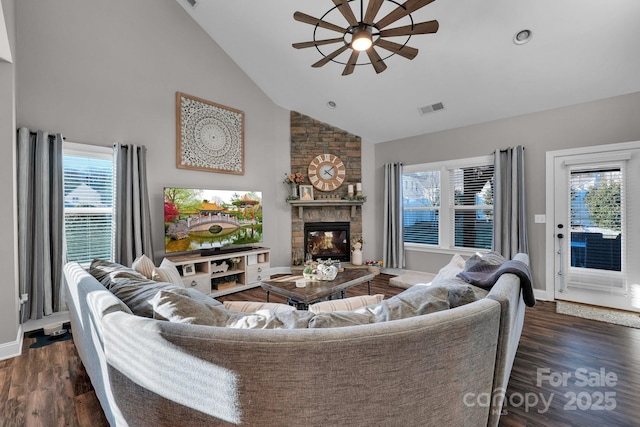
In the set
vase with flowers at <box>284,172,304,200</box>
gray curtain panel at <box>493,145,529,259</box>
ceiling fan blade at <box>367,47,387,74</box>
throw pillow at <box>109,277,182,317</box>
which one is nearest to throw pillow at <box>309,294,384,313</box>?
throw pillow at <box>109,277,182,317</box>

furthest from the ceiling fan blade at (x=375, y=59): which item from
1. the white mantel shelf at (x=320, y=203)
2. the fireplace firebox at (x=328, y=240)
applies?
the fireplace firebox at (x=328, y=240)

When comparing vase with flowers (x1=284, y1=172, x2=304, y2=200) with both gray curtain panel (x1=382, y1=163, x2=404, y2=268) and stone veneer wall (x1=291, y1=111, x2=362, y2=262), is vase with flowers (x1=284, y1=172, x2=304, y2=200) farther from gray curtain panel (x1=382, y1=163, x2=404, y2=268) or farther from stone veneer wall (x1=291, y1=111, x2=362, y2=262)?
gray curtain panel (x1=382, y1=163, x2=404, y2=268)

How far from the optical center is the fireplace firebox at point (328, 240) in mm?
5238

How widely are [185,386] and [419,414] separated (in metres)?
0.77

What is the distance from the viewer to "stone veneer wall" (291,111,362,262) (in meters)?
5.20

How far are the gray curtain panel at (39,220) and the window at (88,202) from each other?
20cm

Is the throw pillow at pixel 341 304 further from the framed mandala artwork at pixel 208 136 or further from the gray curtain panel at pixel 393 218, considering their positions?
the gray curtain panel at pixel 393 218

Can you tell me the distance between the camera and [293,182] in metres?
5.04

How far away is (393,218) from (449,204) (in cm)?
94

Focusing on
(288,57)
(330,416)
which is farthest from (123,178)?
(330,416)

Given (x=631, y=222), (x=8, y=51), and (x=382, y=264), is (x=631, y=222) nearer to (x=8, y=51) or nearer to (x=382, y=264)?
(x=382, y=264)

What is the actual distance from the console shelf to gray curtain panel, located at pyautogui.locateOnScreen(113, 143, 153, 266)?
47 centimetres

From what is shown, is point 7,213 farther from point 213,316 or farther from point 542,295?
point 542,295

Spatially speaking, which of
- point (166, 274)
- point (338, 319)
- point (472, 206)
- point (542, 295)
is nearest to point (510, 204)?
point (472, 206)
